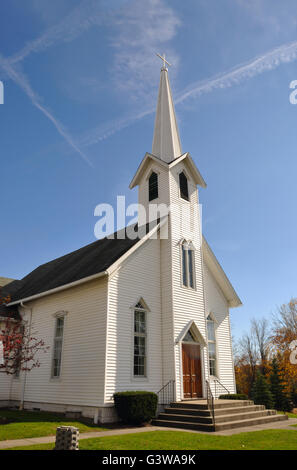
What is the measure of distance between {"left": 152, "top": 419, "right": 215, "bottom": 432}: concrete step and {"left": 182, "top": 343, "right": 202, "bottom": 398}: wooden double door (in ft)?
9.00

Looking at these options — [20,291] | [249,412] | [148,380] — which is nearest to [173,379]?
[148,380]

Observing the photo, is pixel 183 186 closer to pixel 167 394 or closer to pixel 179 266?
pixel 179 266

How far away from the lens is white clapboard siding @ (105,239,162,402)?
543 inches

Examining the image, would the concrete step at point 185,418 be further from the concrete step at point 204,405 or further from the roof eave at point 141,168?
the roof eave at point 141,168

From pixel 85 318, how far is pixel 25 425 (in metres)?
4.64

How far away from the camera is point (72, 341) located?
1545cm

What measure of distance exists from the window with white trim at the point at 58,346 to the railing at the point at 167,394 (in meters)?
4.63

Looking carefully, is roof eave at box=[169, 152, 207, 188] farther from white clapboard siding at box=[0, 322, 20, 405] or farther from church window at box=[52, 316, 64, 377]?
white clapboard siding at box=[0, 322, 20, 405]

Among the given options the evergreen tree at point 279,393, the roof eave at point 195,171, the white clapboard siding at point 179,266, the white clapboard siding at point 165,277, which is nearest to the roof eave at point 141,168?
the white clapboard siding at point 165,277

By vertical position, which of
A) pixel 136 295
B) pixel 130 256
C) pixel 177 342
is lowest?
pixel 177 342

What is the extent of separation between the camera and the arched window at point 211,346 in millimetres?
18047

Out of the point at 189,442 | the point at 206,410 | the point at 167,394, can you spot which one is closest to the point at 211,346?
the point at 167,394

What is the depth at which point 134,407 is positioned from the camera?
41.1 feet
